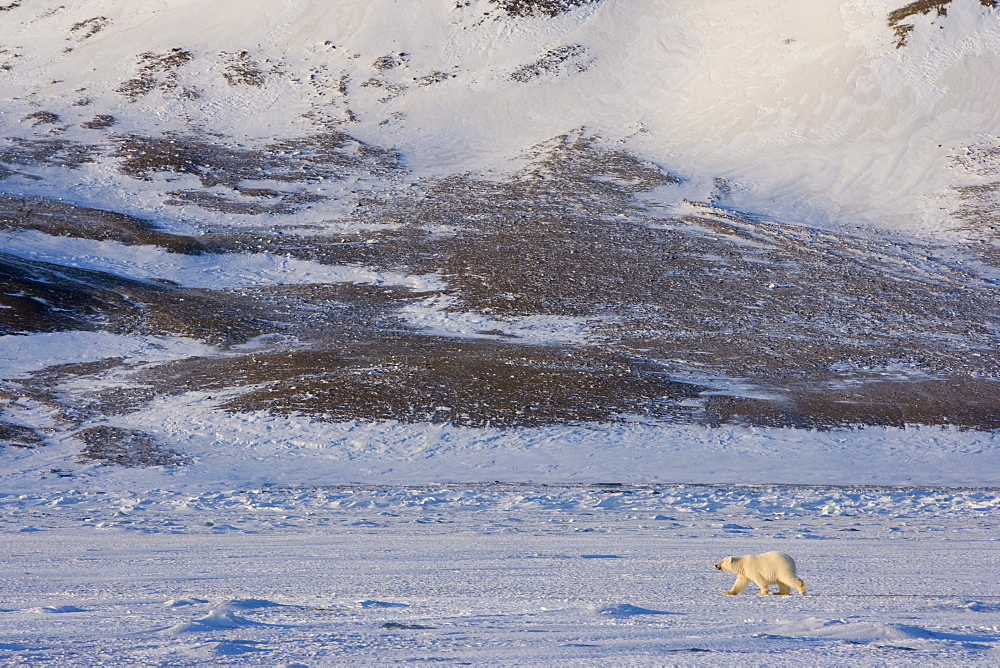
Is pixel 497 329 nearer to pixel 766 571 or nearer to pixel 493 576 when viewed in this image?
pixel 493 576

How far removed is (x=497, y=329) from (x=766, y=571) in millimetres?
18004

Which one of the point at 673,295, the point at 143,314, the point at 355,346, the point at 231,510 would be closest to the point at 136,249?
the point at 143,314

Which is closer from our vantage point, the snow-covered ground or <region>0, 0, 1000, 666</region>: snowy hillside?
the snow-covered ground

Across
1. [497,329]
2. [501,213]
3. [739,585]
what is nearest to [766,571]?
[739,585]

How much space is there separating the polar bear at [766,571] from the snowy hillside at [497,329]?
297 mm

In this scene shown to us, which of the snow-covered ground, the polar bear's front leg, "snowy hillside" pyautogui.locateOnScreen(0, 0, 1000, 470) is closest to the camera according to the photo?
the snow-covered ground

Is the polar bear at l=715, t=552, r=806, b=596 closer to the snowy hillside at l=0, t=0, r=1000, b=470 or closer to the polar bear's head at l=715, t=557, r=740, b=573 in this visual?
the polar bear's head at l=715, t=557, r=740, b=573

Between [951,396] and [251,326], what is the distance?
18.0 m

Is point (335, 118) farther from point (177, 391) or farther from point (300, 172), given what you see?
point (177, 391)

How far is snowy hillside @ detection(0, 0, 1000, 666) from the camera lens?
6641 millimetres

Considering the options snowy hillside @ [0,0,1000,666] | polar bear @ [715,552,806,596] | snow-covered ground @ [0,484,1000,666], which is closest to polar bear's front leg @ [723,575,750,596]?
polar bear @ [715,552,806,596]

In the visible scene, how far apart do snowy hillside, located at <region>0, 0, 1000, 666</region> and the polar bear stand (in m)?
0.30

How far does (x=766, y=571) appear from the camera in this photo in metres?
6.49

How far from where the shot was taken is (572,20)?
57594 mm
